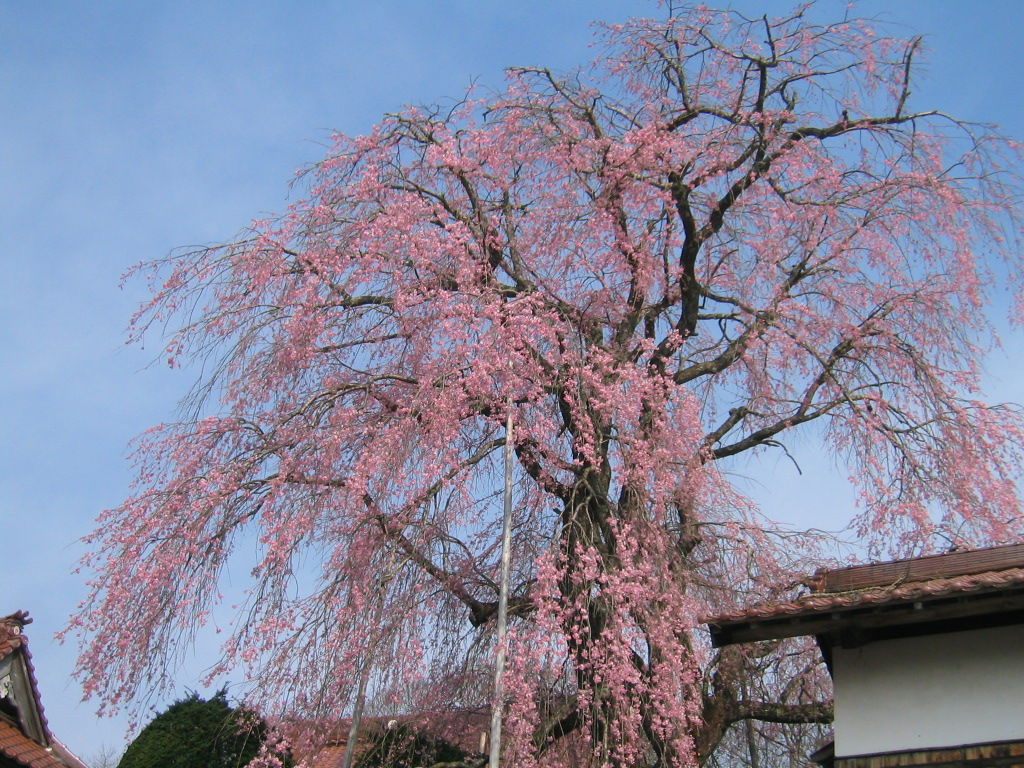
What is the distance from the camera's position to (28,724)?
1556 cm

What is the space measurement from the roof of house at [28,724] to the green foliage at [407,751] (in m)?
5.13

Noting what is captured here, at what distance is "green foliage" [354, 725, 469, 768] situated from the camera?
503 inches

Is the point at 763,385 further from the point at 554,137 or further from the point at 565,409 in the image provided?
the point at 554,137

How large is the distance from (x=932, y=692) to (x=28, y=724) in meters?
12.9

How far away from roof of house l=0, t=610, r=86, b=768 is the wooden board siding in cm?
1159

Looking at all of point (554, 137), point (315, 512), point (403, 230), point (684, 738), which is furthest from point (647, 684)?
point (554, 137)

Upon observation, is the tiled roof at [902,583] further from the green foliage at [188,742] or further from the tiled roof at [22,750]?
the tiled roof at [22,750]

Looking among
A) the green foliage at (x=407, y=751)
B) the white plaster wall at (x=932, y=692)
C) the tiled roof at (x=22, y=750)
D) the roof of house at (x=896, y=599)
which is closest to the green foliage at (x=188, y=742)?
the tiled roof at (x=22, y=750)

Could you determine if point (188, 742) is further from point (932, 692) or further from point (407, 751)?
point (932, 692)

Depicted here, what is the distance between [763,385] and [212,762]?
975 cm

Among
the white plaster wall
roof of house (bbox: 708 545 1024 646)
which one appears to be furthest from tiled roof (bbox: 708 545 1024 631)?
the white plaster wall

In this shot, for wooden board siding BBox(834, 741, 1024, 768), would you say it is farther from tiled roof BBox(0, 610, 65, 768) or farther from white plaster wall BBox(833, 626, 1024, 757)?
tiled roof BBox(0, 610, 65, 768)

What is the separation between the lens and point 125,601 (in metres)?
11.7

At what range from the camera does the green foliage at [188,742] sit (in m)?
14.2
